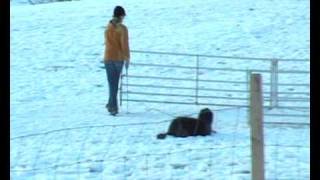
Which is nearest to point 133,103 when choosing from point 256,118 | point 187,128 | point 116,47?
point 116,47

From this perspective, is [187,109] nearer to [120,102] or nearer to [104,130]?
[120,102]

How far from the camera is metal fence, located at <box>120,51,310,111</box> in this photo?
10500mm

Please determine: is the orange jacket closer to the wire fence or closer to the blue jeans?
the blue jeans

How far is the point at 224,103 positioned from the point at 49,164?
16.1 feet

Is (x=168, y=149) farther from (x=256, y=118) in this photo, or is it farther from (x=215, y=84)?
(x=215, y=84)

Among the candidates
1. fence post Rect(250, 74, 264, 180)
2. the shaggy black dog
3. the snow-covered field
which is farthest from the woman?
fence post Rect(250, 74, 264, 180)

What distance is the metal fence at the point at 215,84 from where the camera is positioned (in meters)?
10.5

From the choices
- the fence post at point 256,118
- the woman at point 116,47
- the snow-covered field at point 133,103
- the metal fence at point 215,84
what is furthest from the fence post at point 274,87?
the fence post at point 256,118

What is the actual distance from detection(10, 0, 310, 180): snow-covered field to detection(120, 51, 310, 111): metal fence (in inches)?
3.9

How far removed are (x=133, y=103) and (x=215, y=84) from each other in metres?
2.09

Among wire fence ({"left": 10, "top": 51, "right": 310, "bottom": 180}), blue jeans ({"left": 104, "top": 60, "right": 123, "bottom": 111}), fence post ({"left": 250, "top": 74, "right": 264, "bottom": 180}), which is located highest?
blue jeans ({"left": 104, "top": 60, "right": 123, "bottom": 111})

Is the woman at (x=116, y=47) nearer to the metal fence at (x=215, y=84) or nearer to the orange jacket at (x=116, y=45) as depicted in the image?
the orange jacket at (x=116, y=45)

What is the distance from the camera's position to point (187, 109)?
1051 cm

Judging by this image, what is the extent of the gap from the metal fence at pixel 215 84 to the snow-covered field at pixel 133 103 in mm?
98
